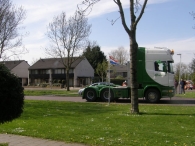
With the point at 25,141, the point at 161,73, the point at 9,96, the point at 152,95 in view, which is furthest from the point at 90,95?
the point at 9,96

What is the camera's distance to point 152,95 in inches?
766

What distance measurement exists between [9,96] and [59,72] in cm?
6783

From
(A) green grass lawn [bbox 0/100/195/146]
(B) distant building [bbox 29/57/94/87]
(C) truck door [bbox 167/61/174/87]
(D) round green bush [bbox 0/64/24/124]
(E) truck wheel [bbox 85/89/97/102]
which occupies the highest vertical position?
(B) distant building [bbox 29/57/94/87]

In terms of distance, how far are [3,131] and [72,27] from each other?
118ft

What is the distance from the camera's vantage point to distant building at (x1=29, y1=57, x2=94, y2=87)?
7131cm

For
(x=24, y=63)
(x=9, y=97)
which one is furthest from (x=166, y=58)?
(x=24, y=63)

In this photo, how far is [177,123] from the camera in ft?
31.9

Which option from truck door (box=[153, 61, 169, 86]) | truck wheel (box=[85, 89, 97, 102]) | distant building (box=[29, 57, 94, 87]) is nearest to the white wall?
distant building (box=[29, 57, 94, 87])

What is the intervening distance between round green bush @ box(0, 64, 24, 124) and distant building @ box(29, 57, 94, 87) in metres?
63.1

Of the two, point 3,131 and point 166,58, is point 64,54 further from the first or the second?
point 3,131

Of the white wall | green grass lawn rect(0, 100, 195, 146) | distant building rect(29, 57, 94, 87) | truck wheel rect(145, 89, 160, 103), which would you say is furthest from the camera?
the white wall

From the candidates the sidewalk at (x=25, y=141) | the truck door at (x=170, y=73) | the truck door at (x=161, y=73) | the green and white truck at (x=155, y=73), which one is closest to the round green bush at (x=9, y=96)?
the sidewalk at (x=25, y=141)

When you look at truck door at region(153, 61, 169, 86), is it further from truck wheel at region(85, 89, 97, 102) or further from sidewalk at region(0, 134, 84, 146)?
sidewalk at region(0, 134, 84, 146)

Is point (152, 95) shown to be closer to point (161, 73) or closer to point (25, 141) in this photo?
point (161, 73)
